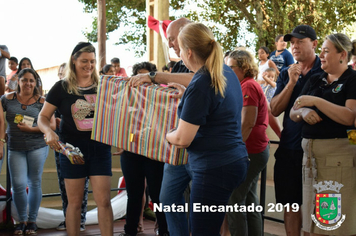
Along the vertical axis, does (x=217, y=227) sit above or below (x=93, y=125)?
below

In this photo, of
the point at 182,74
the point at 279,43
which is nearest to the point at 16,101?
the point at 182,74

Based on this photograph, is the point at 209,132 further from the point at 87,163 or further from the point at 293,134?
the point at 87,163

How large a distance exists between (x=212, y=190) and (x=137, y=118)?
0.94 meters

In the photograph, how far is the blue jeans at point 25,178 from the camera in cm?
448

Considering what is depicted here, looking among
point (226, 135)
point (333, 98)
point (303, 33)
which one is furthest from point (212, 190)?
point (303, 33)

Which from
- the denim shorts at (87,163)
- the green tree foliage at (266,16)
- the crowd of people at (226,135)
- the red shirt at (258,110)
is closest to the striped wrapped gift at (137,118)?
the crowd of people at (226,135)

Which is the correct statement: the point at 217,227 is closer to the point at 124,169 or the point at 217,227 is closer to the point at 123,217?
the point at 124,169

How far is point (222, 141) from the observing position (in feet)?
7.24

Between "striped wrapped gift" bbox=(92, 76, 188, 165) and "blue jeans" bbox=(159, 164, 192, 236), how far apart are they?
0.52 ft

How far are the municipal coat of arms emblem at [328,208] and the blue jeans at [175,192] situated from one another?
34.0 inches

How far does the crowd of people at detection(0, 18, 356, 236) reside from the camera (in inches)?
87.2

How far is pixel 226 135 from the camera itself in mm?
2221

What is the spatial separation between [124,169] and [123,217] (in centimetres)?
136

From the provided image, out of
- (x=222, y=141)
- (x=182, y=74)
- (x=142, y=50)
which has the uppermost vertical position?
(x=142, y=50)
